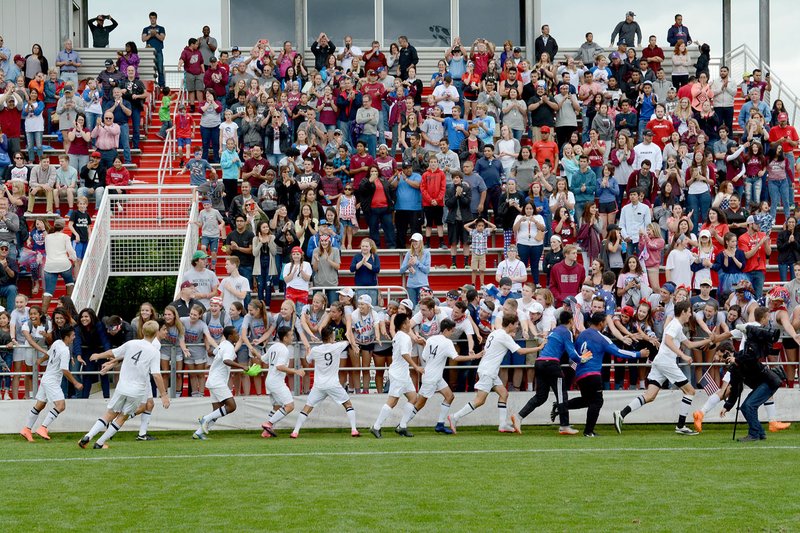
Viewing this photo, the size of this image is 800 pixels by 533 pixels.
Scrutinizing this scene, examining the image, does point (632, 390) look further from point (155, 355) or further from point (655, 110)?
point (655, 110)

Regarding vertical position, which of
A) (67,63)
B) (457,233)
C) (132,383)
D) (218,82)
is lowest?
(132,383)

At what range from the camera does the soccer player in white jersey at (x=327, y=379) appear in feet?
56.5

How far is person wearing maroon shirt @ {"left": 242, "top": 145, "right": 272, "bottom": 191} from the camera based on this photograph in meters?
23.6

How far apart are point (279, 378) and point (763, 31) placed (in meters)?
18.7

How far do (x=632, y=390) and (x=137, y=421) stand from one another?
25.4 ft

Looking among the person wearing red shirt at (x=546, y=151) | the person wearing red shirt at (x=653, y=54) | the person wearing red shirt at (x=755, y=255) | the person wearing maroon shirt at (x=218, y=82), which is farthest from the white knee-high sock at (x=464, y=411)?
the person wearing red shirt at (x=653, y=54)

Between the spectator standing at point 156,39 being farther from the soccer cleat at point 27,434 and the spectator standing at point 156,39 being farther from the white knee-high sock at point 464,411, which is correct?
the white knee-high sock at point 464,411

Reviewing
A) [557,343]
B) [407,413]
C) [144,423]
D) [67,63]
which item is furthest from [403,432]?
[67,63]

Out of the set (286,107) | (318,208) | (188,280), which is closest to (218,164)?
(286,107)

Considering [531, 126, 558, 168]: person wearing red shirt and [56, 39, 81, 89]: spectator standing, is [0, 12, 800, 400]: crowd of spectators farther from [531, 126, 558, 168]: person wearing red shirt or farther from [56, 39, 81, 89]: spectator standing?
[56, 39, 81, 89]: spectator standing

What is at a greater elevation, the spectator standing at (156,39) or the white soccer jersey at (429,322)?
the spectator standing at (156,39)

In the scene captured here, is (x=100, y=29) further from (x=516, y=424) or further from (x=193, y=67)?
(x=516, y=424)

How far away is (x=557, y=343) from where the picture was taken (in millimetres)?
17297

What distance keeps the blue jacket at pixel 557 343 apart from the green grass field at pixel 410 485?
48.7 inches
